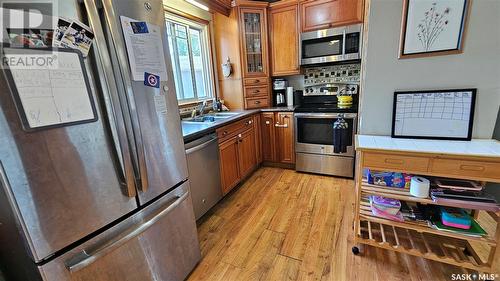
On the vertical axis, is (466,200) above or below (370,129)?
below

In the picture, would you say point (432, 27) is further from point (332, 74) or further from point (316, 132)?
point (332, 74)

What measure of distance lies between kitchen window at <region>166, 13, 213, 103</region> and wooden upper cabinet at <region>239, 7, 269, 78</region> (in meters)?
0.53

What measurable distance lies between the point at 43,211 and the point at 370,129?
6.60 ft

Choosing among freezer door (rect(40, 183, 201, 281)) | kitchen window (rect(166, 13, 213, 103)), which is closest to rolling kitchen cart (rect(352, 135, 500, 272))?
freezer door (rect(40, 183, 201, 281))

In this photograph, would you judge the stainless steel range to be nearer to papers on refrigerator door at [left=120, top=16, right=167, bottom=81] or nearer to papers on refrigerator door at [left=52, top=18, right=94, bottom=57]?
papers on refrigerator door at [left=120, top=16, right=167, bottom=81]

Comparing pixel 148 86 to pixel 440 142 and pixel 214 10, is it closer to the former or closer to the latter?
pixel 440 142

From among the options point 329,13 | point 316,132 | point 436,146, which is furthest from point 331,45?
point 436,146

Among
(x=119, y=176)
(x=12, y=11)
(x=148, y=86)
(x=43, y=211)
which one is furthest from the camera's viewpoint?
(x=148, y=86)

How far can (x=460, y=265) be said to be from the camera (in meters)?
1.37

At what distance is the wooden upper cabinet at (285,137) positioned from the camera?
122 inches

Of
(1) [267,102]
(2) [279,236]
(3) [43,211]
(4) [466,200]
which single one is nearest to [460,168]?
(4) [466,200]

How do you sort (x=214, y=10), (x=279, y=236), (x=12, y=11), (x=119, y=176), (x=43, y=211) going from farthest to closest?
(x=214, y=10), (x=279, y=236), (x=119, y=176), (x=43, y=211), (x=12, y=11)

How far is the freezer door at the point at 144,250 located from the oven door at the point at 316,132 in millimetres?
1936

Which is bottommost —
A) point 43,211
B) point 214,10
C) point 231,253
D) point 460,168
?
point 231,253
